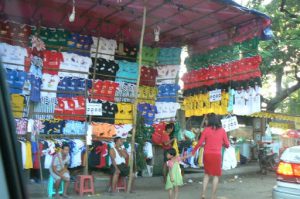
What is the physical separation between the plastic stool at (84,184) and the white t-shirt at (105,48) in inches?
115

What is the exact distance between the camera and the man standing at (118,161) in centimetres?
932

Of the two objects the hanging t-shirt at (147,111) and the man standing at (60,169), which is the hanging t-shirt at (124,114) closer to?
the hanging t-shirt at (147,111)

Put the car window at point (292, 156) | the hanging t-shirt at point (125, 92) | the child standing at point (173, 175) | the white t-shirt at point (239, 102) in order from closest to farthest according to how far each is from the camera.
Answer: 1. the car window at point (292, 156)
2. the child standing at point (173, 175)
3. the white t-shirt at point (239, 102)
4. the hanging t-shirt at point (125, 92)

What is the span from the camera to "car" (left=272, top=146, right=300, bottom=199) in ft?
16.5

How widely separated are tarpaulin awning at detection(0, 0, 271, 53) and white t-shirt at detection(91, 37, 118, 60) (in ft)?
0.43

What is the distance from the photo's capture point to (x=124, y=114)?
10484mm

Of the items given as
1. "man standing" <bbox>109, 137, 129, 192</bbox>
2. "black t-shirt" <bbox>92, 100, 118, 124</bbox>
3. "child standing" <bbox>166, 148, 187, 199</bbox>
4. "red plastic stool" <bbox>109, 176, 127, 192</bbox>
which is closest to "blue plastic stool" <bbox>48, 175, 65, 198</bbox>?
"man standing" <bbox>109, 137, 129, 192</bbox>

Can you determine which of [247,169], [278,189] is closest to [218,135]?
[278,189]

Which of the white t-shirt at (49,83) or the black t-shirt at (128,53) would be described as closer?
the white t-shirt at (49,83)

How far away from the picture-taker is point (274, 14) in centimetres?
1750

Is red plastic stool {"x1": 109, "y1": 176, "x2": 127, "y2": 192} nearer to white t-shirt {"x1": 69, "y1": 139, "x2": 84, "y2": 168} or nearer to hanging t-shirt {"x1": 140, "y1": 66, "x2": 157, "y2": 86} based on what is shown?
white t-shirt {"x1": 69, "y1": 139, "x2": 84, "y2": 168}

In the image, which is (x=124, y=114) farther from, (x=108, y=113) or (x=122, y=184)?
(x=122, y=184)

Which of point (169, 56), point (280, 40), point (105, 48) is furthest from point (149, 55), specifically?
point (280, 40)

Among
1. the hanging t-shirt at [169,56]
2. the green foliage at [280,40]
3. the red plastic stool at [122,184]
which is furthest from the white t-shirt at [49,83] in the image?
the green foliage at [280,40]
